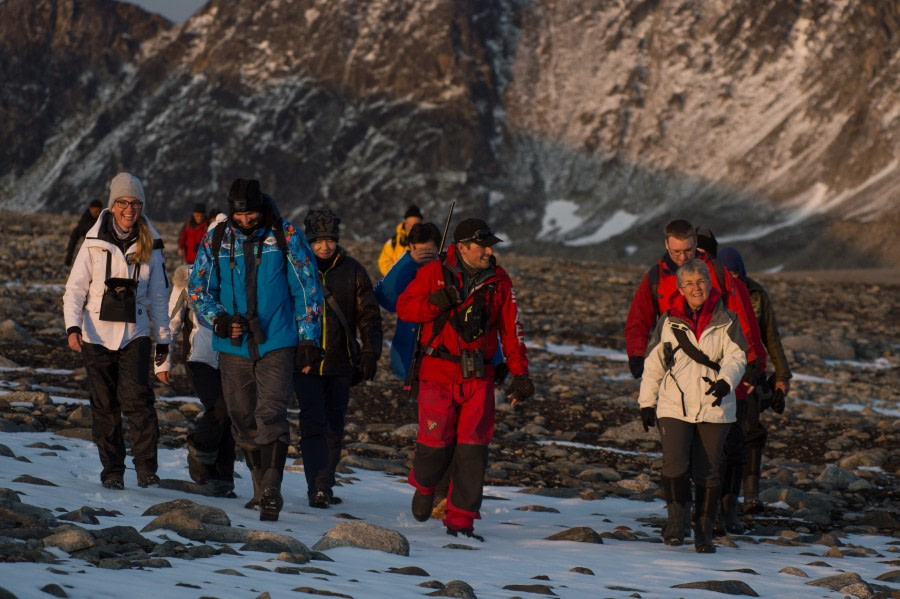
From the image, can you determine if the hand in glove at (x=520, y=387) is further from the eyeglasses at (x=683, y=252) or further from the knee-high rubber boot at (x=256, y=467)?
the knee-high rubber boot at (x=256, y=467)

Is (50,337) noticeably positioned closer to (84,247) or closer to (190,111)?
(84,247)

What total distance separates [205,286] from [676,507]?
3.73m

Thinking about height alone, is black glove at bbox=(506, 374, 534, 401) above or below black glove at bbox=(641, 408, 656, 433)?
above

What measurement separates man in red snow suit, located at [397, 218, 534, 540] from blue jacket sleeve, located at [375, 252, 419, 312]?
1296 millimetres

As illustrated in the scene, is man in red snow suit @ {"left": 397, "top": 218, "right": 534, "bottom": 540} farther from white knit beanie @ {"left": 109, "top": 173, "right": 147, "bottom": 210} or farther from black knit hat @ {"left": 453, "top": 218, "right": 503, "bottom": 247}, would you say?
white knit beanie @ {"left": 109, "top": 173, "right": 147, "bottom": 210}

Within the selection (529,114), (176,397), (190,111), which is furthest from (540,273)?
(190,111)

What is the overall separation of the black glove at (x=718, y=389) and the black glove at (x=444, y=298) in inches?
74.4

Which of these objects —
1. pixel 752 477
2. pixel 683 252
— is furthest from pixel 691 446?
pixel 752 477

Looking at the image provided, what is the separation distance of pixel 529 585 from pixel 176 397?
9.16m

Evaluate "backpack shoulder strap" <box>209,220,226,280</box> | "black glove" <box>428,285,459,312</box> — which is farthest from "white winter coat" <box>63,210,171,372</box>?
"black glove" <box>428,285,459,312</box>

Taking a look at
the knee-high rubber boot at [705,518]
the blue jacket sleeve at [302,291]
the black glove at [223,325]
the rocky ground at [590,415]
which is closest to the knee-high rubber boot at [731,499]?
the rocky ground at [590,415]

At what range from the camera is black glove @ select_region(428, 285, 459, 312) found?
9180mm

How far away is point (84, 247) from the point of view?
9641mm

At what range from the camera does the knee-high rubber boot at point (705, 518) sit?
A: 30.5ft
